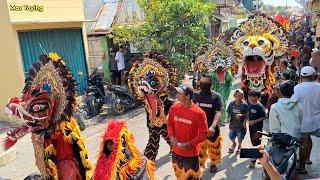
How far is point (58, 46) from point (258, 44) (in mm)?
5811

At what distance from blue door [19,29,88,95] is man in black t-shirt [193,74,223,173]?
554 centimetres

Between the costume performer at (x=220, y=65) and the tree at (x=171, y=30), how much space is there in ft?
11.1

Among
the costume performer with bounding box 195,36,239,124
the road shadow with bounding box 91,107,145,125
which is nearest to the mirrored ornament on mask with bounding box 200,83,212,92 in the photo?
the costume performer with bounding box 195,36,239,124

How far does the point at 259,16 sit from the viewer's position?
29.7ft

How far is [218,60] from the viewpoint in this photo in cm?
765

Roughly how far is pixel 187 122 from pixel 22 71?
6.28 metres

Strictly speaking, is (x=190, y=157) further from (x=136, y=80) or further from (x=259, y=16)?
(x=259, y=16)

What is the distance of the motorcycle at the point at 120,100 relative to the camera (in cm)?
998

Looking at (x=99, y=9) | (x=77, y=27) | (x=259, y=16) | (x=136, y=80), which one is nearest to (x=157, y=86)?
(x=136, y=80)

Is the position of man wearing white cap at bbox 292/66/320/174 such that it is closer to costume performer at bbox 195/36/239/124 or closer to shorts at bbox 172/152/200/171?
shorts at bbox 172/152/200/171

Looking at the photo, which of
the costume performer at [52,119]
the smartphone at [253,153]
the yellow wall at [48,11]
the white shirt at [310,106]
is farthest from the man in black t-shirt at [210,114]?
the yellow wall at [48,11]

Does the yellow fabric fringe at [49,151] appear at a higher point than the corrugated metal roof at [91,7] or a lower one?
lower

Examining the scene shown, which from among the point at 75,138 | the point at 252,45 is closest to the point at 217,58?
the point at 252,45

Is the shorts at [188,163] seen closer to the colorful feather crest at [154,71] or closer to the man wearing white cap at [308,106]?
the colorful feather crest at [154,71]
